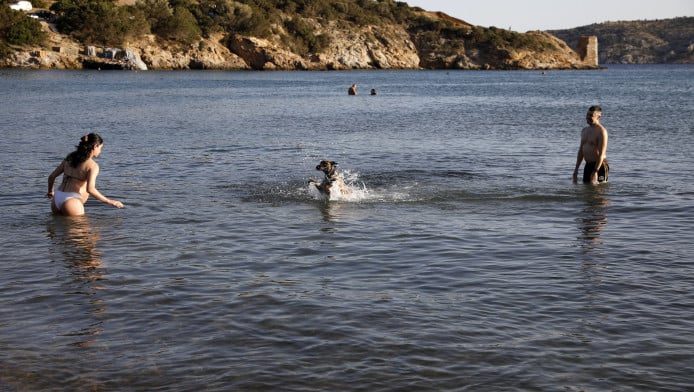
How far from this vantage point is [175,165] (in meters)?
22.7

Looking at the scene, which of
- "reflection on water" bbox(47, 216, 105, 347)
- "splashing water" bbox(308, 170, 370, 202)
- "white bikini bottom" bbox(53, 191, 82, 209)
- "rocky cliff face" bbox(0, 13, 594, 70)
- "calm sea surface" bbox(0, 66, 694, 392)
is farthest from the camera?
"rocky cliff face" bbox(0, 13, 594, 70)

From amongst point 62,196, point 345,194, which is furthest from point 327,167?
point 62,196

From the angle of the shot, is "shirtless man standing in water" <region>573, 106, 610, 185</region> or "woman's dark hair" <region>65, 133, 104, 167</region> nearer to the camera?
"woman's dark hair" <region>65, 133, 104, 167</region>

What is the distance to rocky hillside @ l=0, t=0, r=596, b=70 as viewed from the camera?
355 ft

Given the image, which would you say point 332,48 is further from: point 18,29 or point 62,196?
point 62,196

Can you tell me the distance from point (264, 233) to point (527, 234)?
179 inches

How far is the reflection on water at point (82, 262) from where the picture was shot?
27.6ft

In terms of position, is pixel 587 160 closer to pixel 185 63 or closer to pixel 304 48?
pixel 185 63

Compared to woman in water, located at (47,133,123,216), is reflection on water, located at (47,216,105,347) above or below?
below

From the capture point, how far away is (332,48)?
151 meters

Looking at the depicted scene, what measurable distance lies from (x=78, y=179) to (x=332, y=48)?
140 m

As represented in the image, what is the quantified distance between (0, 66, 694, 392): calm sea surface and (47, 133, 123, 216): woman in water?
458 millimetres

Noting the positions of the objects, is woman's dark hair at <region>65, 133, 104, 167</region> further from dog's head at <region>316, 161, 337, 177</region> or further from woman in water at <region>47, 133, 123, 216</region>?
dog's head at <region>316, 161, 337, 177</region>

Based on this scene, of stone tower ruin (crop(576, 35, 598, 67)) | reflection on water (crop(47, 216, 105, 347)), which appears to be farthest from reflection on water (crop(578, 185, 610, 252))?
stone tower ruin (crop(576, 35, 598, 67))
